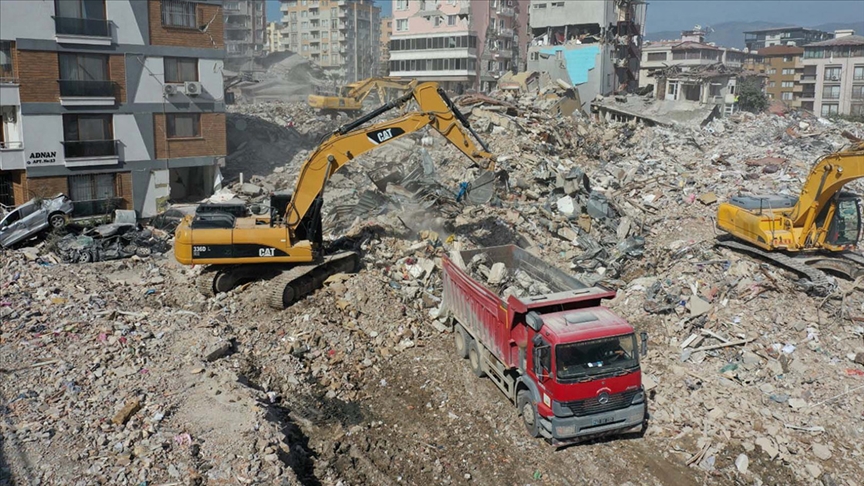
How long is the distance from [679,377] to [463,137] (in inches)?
254

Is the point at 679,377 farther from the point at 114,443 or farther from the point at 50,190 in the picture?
the point at 50,190

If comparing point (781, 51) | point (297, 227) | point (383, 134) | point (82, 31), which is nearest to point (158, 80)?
point (82, 31)

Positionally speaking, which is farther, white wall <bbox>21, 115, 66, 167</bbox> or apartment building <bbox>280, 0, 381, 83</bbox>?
apartment building <bbox>280, 0, 381, 83</bbox>

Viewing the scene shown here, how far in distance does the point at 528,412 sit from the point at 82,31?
19.5 m

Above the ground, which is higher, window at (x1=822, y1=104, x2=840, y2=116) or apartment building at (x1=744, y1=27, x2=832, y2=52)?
apartment building at (x1=744, y1=27, x2=832, y2=52)

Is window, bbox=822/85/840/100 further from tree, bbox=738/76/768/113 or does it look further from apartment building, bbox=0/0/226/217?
apartment building, bbox=0/0/226/217

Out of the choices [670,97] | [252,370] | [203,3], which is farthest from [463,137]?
[670,97]

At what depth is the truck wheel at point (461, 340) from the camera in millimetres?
11977

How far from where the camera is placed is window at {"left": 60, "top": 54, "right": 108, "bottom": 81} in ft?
70.3

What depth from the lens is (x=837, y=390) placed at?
10.6 meters

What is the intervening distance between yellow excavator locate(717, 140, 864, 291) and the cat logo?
26.0 ft

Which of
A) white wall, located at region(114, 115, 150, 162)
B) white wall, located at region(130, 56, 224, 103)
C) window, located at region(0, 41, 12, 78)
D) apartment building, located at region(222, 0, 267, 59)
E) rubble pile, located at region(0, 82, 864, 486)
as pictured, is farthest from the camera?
apartment building, located at region(222, 0, 267, 59)

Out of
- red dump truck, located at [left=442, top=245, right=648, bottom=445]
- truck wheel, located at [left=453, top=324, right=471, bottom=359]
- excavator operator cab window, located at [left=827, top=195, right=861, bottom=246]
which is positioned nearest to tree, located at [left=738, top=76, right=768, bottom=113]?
excavator operator cab window, located at [left=827, top=195, right=861, bottom=246]

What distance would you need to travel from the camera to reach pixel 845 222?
14.1m
